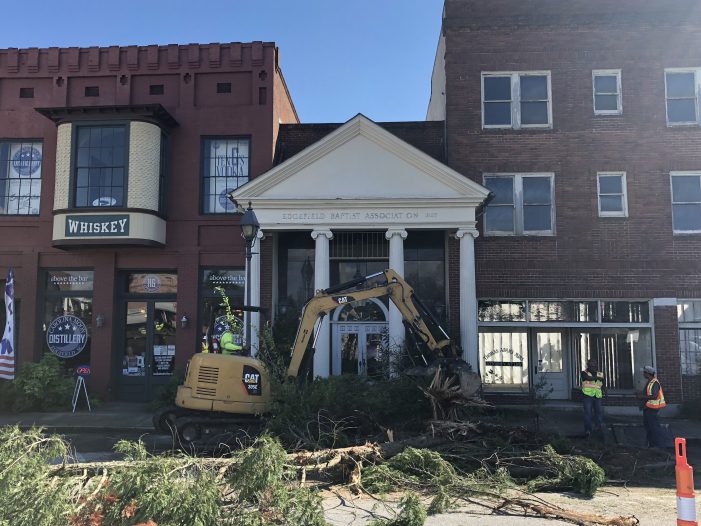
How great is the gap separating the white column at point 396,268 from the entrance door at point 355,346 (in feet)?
5.19

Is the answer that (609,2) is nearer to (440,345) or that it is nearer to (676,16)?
(676,16)

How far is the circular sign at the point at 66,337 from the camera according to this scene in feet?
54.5

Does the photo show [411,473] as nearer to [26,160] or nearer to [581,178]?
[581,178]

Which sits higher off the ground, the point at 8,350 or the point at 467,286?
the point at 467,286

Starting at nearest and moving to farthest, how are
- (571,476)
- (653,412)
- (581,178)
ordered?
(571,476) → (653,412) → (581,178)

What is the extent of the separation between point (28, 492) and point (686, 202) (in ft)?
56.1

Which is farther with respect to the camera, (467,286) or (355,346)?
(355,346)

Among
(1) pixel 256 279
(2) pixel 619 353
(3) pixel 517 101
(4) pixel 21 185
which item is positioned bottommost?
(2) pixel 619 353

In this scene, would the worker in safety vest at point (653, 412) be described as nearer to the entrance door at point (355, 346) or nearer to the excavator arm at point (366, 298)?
the excavator arm at point (366, 298)

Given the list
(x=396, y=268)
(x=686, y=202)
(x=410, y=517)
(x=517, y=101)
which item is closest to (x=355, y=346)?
(x=396, y=268)

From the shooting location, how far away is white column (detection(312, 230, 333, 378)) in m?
14.6

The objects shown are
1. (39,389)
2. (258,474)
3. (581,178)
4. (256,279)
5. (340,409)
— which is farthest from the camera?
(581,178)

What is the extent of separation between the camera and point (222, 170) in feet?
56.3

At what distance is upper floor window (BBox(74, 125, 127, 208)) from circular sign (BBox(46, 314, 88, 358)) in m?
3.49
